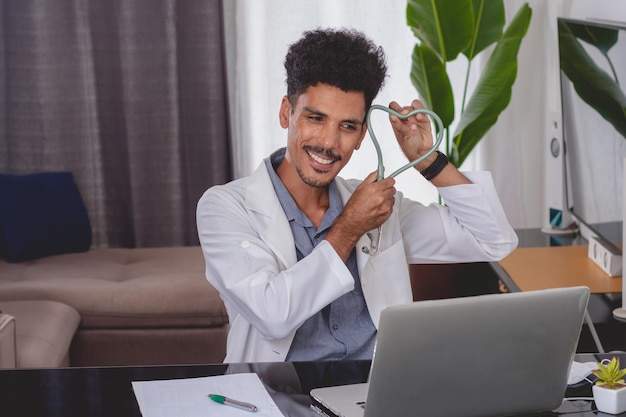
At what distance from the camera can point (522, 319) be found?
4.35ft

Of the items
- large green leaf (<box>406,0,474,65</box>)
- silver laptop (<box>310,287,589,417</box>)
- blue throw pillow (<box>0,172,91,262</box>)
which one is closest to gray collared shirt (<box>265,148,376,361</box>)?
silver laptop (<box>310,287,589,417</box>)

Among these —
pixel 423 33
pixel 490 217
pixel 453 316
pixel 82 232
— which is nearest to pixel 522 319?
pixel 453 316

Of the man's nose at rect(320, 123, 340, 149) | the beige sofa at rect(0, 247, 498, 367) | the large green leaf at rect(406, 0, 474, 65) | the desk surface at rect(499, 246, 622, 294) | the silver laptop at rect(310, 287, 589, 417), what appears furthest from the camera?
the large green leaf at rect(406, 0, 474, 65)

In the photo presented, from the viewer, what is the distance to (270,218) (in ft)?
6.26

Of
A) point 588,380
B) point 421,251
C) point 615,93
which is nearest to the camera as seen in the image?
point 588,380

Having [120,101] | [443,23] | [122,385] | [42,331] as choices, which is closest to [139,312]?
[42,331]

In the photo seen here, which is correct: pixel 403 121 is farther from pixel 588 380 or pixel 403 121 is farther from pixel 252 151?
pixel 252 151

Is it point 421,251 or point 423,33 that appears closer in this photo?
point 421,251

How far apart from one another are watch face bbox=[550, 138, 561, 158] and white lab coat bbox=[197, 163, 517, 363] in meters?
1.47

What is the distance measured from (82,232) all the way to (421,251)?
2.24m

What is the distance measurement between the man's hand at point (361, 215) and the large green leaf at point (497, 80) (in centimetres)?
194

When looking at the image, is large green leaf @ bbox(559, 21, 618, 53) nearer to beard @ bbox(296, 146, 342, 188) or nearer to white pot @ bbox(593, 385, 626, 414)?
beard @ bbox(296, 146, 342, 188)

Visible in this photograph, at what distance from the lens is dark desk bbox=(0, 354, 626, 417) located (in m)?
1.38

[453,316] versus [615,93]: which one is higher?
[615,93]
